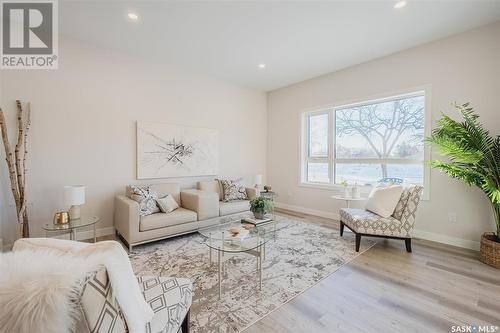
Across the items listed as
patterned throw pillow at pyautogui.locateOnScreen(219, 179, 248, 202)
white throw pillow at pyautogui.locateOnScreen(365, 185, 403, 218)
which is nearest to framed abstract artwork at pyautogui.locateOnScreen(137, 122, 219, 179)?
patterned throw pillow at pyautogui.locateOnScreen(219, 179, 248, 202)

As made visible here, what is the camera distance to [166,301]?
1.21 meters

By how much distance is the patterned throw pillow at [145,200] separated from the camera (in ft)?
10.3

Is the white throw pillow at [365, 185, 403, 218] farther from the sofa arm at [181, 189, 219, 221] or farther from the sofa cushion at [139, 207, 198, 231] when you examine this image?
the sofa cushion at [139, 207, 198, 231]

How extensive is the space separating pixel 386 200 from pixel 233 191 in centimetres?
255

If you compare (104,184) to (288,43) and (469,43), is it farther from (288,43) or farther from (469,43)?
(469,43)

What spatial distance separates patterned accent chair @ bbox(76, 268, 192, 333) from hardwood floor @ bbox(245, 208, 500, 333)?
69cm

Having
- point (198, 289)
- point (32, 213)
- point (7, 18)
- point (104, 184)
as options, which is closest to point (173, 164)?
point (104, 184)

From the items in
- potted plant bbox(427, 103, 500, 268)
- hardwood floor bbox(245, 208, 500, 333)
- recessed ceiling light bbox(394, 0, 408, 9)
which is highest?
recessed ceiling light bbox(394, 0, 408, 9)

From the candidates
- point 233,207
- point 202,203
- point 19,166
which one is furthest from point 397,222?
point 19,166

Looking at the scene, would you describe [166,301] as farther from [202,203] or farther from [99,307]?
[202,203]

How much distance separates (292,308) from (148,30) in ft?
12.1

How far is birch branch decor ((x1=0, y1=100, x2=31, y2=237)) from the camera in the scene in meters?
2.58

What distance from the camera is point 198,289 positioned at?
2.09m

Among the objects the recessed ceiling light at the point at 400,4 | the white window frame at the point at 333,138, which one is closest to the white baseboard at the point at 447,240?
the white window frame at the point at 333,138
